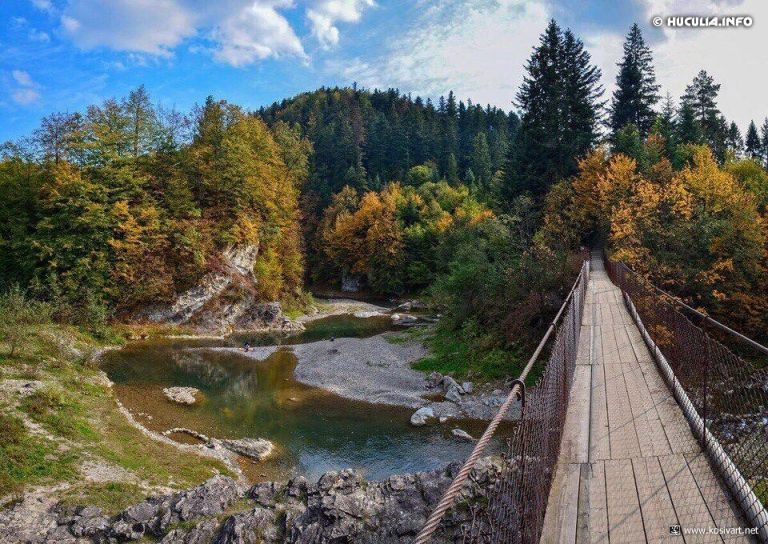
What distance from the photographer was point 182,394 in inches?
739

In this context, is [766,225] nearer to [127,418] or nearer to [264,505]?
[264,505]

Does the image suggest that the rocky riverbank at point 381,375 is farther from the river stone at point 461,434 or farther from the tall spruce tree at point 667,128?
the tall spruce tree at point 667,128

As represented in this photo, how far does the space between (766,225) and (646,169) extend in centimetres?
1174

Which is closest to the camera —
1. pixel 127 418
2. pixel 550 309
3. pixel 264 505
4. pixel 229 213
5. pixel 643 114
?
pixel 264 505

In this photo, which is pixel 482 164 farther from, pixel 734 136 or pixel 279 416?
pixel 279 416

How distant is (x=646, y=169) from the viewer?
28.5 metres

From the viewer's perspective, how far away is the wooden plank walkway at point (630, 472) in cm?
392

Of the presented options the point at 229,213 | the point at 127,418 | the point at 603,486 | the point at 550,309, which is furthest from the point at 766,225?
the point at 229,213

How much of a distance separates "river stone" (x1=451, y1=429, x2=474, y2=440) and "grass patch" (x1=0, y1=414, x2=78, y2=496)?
10847 millimetres

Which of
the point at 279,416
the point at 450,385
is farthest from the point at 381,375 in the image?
the point at 279,416

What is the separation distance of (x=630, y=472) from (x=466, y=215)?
143 feet

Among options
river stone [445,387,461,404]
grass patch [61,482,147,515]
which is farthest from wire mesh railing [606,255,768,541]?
grass patch [61,482,147,515]

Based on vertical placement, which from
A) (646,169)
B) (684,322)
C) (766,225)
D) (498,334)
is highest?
(646,169)

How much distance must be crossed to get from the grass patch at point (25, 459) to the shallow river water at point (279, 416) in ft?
12.3
